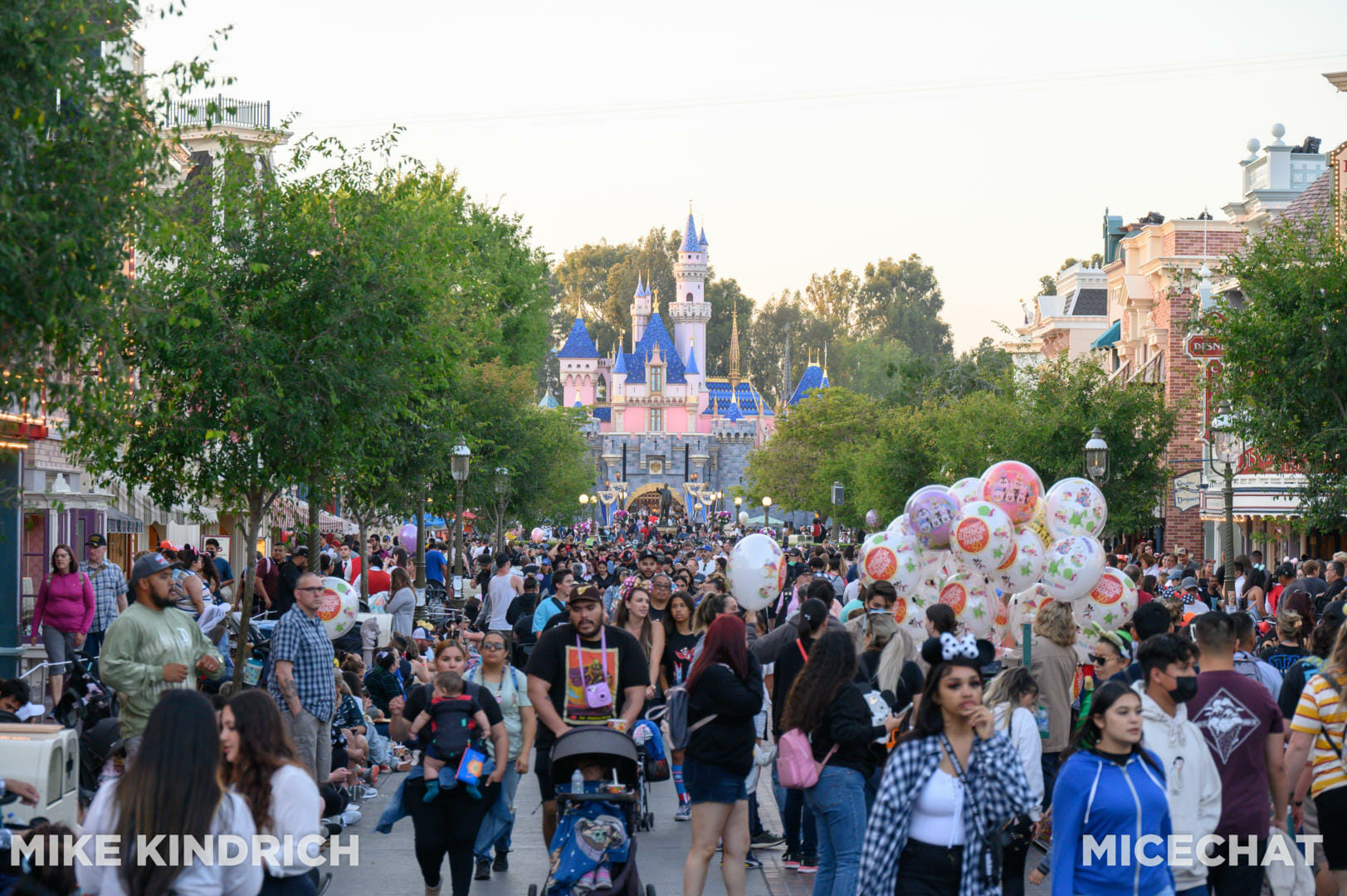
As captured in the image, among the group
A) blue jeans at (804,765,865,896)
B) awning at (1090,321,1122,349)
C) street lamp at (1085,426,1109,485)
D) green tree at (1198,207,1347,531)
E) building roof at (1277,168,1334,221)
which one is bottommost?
blue jeans at (804,765,865,896)

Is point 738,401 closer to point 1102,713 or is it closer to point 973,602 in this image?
point 973,602

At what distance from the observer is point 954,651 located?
5453 millimetres

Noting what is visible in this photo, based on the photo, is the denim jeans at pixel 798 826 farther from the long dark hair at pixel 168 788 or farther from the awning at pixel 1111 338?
the awning at pixel 1111 338

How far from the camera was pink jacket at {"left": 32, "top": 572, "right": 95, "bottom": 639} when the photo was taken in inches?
582

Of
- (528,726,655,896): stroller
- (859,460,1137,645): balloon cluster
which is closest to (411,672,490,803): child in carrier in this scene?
(528,726,655,896): stroller

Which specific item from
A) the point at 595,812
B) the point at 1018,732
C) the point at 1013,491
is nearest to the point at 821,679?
the point at 1018,732

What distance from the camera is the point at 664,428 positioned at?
12638 cm

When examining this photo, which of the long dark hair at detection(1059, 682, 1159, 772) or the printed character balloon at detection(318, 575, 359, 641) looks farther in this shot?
the printed character balloon at detection(318, 575, 359, 641)

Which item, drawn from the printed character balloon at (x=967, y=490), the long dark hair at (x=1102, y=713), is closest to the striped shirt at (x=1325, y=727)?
the long dark hair at (x=1102, y=713)

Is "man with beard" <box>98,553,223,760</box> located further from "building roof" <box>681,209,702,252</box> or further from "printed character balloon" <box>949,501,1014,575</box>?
"building roof" <box>681,209,702,252</box>

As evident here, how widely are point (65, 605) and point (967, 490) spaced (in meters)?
9.43

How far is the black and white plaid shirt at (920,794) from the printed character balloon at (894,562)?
965 cm

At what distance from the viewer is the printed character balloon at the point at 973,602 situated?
47.6ft

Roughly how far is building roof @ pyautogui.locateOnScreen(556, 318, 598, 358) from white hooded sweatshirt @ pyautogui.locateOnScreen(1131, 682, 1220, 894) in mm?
117615
